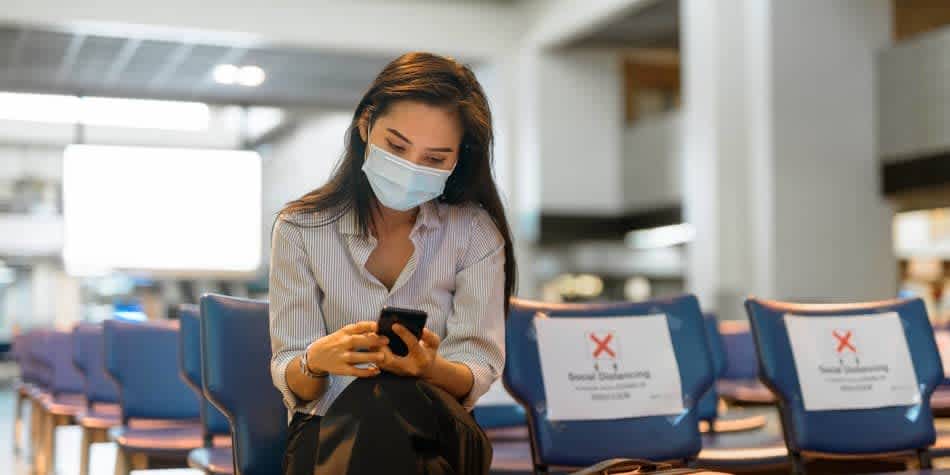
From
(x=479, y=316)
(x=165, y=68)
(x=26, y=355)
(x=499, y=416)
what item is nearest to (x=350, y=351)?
(x=479, y=316)

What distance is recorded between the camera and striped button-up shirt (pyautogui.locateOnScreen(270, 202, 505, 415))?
202 cm

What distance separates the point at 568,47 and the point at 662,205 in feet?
6.96

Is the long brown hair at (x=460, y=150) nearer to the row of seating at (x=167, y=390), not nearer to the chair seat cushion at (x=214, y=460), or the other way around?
the row of seating at (x=167, y=390)

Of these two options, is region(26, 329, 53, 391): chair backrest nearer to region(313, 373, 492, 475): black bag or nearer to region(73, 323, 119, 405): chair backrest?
region(73, 323, 119, 405): chair backrest

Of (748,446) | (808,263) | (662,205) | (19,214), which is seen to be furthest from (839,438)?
(19,214)

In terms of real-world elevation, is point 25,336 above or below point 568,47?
below

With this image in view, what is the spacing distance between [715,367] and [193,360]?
1.73 meters

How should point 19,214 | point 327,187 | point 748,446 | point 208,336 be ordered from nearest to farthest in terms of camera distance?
point 327,187 < point 208,336 < point 748,446 < point 19,214

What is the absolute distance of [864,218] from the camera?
9.30m

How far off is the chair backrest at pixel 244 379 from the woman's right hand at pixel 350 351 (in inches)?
24.7

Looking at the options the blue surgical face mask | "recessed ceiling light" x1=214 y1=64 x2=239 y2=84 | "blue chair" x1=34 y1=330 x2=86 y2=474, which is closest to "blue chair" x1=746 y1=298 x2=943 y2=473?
the blue surgical face mask

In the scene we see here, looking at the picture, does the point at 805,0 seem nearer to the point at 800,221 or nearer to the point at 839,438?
the point at 800,221

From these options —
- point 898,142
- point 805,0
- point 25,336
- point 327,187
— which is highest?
point 805,0

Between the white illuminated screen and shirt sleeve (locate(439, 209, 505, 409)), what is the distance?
42.7 feet
